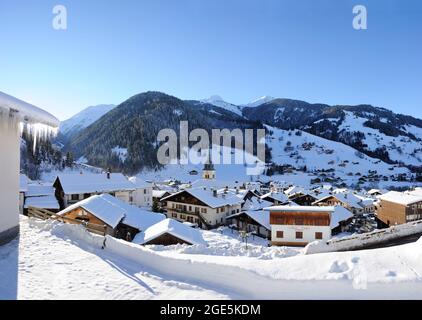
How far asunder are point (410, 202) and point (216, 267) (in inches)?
1838

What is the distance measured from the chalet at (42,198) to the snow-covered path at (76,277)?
3052cm

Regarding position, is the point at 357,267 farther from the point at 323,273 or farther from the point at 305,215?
the point at 305,215

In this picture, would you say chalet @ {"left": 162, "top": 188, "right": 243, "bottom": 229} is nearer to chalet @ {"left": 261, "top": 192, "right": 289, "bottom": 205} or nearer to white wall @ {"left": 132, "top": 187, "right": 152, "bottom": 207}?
white wall @ {"left": 132, "top": 187, "right": 152, "bottom": 207}

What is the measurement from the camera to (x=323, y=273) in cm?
699

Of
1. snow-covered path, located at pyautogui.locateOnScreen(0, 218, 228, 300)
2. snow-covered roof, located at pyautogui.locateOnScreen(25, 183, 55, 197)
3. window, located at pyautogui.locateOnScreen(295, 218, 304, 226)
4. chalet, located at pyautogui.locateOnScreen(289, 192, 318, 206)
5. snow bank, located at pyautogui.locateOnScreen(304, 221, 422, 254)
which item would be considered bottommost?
chalet, located at pyautogui.locateOnScreen(289, 192, 318, 206)

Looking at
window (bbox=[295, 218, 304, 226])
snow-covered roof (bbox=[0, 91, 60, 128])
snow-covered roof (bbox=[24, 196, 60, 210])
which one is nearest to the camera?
Answer: snow-covered roof (bbox=[0, 91, 60, 128])

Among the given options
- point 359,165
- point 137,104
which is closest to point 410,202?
point 359,165

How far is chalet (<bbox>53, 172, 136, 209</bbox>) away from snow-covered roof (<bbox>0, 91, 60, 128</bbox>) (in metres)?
35.5

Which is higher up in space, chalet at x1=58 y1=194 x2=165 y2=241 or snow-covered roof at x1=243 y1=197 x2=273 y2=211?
chalet at x1=58 y1=194 x2=165 y2=241

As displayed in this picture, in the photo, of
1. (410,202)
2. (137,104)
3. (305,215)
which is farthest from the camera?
(137,104)

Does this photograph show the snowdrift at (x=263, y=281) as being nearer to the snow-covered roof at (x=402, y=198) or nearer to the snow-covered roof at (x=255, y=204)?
the snow-covered roof at (x=255, y=204)

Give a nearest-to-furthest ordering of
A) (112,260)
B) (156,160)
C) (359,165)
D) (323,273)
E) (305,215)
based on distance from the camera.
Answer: (323,273) < (112,260) < (305,215) < (156,160) < (359,165)

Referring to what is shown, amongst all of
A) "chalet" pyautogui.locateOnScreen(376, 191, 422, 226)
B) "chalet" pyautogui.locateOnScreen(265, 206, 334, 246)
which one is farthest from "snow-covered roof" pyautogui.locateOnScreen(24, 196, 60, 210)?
"chalet" pyautogui.locateOnScreen(376, 191, 422, 226)

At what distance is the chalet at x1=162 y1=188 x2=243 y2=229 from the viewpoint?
43.8m
